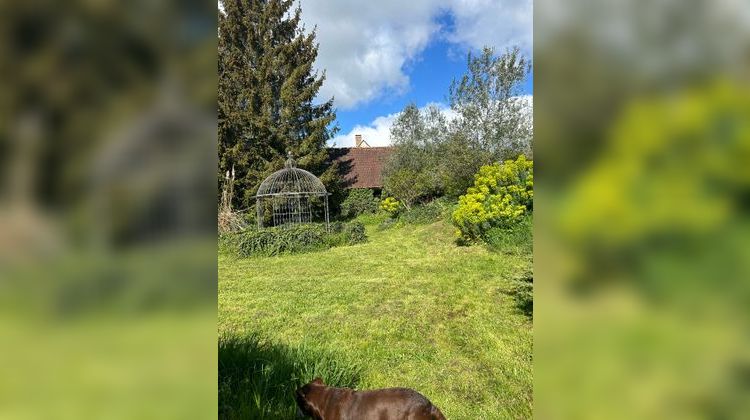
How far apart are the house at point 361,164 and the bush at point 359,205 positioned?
1.33 metres

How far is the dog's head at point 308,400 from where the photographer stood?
294 centimetres

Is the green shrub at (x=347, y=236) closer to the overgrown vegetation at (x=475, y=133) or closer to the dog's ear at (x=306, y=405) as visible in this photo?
the overgrown vegetation at (x=475, y=133)

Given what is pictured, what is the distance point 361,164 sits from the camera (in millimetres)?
28047

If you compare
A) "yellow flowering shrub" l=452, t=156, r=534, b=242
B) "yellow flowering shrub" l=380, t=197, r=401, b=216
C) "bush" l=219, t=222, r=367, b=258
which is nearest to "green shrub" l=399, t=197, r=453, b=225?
"yellow flowering shrub" l=380, t=197, r=401, b=216

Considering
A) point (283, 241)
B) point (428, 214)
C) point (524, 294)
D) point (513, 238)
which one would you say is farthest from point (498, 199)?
point (428, 214)

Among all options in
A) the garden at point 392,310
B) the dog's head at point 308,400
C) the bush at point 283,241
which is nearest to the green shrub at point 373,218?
the garden at point 392,310

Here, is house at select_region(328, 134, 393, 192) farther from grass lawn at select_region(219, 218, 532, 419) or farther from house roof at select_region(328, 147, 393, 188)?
grass lawn at select_region(219, 218, 532, 419)

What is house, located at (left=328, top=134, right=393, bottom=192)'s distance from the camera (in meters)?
26.0

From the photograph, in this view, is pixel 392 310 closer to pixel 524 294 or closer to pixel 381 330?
pixel 381 330

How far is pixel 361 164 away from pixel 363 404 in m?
25.6
